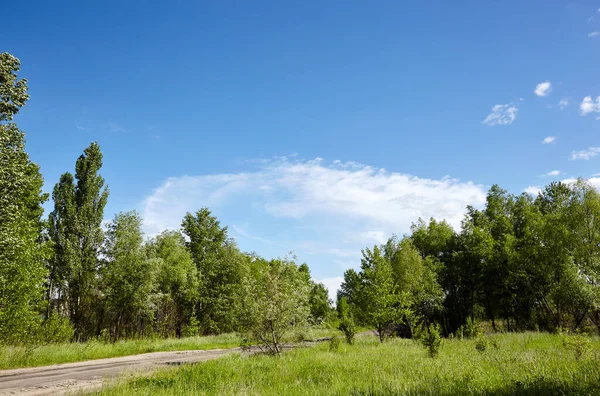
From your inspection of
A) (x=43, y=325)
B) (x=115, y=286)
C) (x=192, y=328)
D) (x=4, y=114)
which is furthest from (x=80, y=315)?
(x=4, y=114)

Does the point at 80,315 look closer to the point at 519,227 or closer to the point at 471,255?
the point at 471,255

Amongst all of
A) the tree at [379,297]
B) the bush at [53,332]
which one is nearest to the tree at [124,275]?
the bush at [53,332]

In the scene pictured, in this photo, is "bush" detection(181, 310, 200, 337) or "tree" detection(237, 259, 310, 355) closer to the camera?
"tree" detection(237, 259, 310, 355)

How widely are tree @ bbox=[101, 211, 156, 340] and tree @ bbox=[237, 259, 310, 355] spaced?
18973mm

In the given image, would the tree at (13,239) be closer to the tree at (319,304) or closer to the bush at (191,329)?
the bush at (191,329)

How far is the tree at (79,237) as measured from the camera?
31234mm

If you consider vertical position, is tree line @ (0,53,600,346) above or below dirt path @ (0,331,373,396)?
above

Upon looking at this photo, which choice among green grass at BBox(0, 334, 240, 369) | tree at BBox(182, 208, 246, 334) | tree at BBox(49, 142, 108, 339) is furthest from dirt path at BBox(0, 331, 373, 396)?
tree at BBox(182, 208, 246, 334)

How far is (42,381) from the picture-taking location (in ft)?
42.1

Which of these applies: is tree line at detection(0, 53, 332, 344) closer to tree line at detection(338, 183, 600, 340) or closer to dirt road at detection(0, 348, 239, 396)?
dirt road at detection(0, 348, 239, 396)

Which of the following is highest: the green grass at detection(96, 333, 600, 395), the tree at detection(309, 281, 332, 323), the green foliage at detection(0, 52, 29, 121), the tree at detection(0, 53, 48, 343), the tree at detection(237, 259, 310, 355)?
the green foliage at detection(0, 52, 29, 121)

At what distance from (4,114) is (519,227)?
169 feet

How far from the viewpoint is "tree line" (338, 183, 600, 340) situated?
31.1 m

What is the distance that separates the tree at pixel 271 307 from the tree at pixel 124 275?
1897 centimetres
